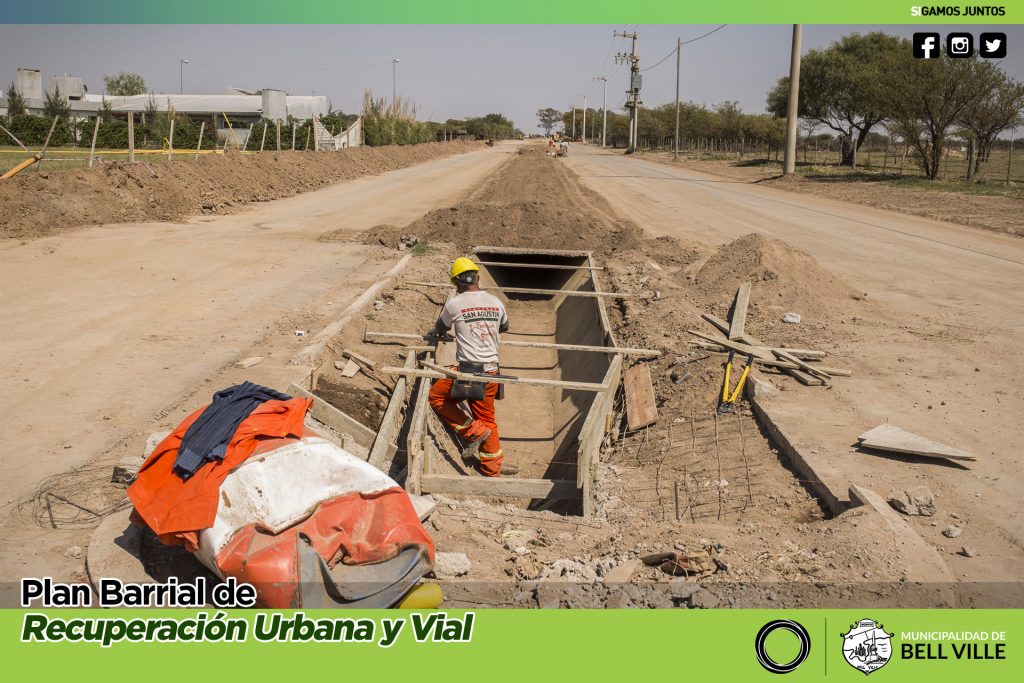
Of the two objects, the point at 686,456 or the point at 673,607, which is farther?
the point at 686,456

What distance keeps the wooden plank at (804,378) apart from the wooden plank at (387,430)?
395 cm

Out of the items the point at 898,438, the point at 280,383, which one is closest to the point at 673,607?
the point at 898,438

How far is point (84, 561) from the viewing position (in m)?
4.80

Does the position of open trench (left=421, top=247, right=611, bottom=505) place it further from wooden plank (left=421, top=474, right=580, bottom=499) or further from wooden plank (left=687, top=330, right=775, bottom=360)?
wooden plank (left=687, top=330, right=775, bottom=360)

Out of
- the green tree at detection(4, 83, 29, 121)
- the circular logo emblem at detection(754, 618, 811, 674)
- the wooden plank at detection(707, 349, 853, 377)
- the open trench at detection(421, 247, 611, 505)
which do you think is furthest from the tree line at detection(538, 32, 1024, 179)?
the green tree at detection(4, 83, 29, 121)

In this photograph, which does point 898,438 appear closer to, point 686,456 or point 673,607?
point 686,456

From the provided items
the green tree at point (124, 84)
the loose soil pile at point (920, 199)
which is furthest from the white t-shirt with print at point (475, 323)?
the green tree at point (124, 84)

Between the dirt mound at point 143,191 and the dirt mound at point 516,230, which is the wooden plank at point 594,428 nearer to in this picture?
the dirt mound at point 516,230

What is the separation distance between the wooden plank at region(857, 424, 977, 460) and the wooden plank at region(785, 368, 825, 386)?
134 cm

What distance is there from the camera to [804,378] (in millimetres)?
8164

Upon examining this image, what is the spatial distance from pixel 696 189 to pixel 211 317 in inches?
982

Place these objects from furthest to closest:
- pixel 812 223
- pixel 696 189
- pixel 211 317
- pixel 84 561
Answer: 1. pixel 696 189
2. pixel 812 223
3. pixel 211 317
4. pixel 84 561

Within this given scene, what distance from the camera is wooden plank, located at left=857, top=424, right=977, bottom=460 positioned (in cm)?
619

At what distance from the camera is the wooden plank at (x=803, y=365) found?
8102 millimetres
